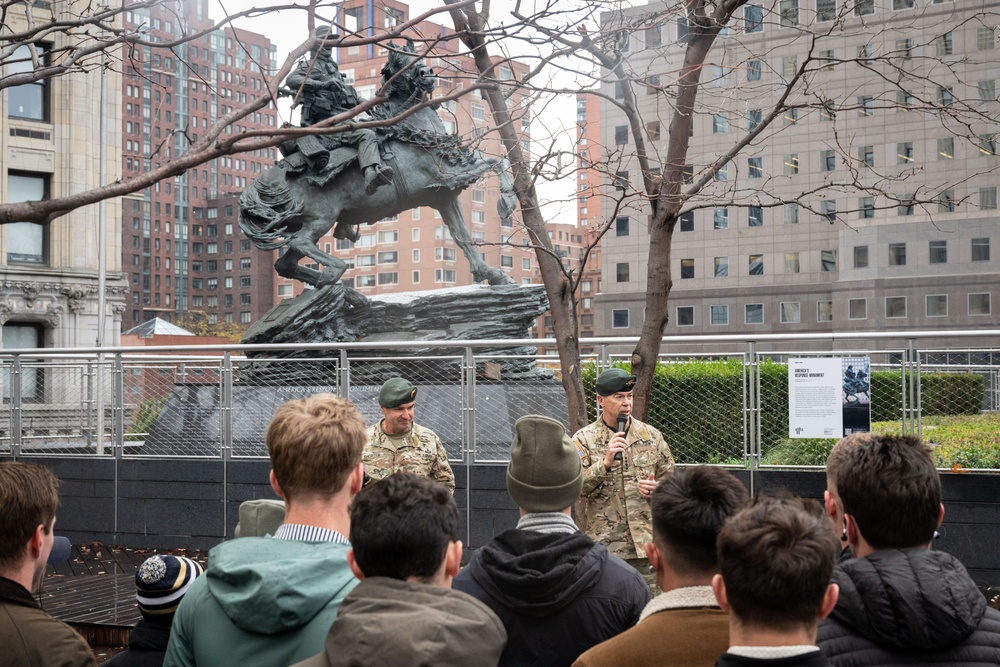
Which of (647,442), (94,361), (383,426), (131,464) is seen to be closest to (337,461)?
(647,442)

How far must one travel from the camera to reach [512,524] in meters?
11.0

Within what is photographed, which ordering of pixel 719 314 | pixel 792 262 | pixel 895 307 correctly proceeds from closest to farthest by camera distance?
pixel 895 307
pixel 792 262
pixel 719 314

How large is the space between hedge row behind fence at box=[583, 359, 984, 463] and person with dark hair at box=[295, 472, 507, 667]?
815cm

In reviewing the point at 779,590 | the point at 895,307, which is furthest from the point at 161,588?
the point at 895,307

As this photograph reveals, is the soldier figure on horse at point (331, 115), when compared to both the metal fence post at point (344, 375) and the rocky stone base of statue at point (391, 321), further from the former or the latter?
the metal fence post at point (344, 375)

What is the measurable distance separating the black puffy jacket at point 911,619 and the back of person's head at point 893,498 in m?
0.15

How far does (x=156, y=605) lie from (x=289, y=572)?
770 mm

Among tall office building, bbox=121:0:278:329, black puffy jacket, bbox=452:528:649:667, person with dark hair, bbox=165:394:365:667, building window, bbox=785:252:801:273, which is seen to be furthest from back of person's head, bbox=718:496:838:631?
tall office building, bbox=121:0:278:329

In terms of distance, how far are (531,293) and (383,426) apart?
19.9ft

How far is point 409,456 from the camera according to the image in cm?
782

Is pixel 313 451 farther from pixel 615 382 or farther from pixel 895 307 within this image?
pixel 895 307

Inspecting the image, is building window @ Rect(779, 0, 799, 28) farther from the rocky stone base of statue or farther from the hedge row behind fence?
the rocky stone base of statue

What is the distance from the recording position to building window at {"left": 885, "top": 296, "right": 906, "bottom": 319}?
46531 millimetres

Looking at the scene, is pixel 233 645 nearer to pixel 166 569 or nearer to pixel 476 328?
pixel 166 569
